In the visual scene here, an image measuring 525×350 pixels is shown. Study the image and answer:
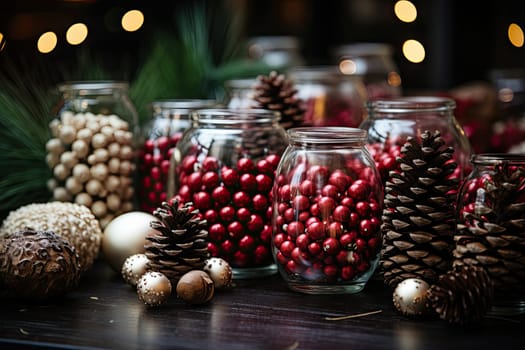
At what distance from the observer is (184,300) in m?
0.84

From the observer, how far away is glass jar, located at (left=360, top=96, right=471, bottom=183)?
3.32 ft

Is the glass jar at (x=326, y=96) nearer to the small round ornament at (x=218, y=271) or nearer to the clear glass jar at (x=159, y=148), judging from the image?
the clear glass jar at (x=159, y=148)

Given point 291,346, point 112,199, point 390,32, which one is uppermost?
point 390,32

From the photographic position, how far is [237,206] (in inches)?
37.7

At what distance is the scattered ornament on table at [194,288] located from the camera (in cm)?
83

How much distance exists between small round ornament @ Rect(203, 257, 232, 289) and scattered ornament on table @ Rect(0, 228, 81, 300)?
0.16 metres

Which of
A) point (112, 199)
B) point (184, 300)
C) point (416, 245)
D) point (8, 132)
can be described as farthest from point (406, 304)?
point (8, 132)

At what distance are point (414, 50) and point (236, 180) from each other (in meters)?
2.47

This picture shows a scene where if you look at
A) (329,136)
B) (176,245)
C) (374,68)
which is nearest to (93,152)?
(176,245)

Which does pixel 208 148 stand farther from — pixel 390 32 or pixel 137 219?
pixel 390 32

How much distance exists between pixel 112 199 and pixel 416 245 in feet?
1.50

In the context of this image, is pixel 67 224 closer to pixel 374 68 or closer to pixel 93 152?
pixel 93 152

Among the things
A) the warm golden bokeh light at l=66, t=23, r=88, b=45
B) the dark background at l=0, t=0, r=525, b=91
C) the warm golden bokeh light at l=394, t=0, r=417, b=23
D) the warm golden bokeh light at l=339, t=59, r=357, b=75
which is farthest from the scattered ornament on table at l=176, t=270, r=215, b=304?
the warm golden bokeh light at l=394, t=0, r=417, b=23

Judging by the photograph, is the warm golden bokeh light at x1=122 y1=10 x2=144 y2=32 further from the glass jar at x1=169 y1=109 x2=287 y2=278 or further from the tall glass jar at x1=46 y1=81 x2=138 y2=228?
the glass jar at x1=169 y1=109 x2=287 y2=278
